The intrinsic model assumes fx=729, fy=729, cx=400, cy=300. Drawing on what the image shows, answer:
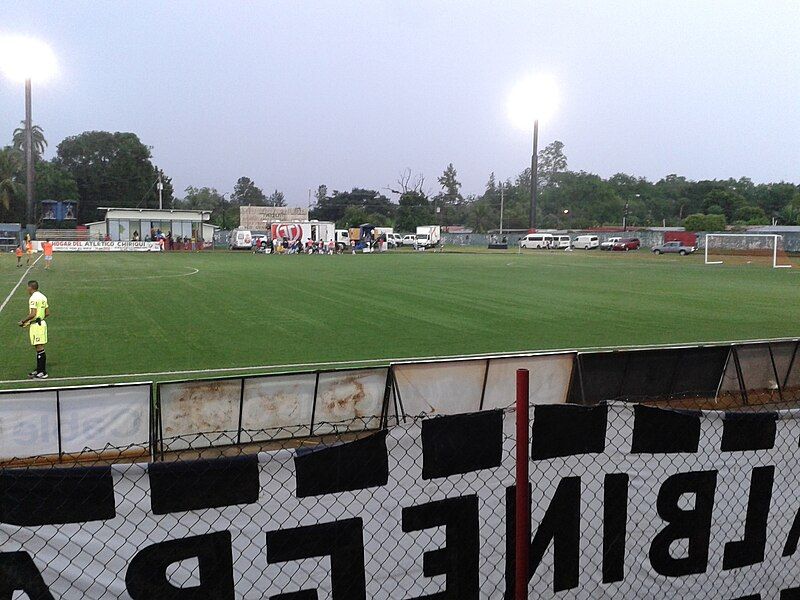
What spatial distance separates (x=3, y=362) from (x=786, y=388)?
15309 millimetres

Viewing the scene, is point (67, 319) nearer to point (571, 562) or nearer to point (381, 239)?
point (571, 562)

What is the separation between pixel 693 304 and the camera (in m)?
26.3

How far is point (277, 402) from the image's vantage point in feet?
31.4

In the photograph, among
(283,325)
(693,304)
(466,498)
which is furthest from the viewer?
(693,304)

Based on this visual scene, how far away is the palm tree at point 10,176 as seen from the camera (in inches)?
3627

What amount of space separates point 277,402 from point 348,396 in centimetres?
95

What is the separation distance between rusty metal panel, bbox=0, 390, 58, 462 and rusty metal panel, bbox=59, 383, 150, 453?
0.45 ft

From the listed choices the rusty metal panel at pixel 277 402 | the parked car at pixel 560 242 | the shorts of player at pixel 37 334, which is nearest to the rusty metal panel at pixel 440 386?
the rusty metal panel at pixel 277 402

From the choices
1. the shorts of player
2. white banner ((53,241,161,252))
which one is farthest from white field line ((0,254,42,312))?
white banner ((53,241,161,252))

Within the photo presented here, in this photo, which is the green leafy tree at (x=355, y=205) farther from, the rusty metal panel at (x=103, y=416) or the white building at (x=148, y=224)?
the rusty metal panel at (x=103, y=416)

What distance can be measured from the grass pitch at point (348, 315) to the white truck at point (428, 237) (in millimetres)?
46319

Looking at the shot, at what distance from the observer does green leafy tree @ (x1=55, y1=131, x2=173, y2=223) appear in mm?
112938

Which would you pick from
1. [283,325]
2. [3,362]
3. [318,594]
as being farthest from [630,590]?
[283,325]

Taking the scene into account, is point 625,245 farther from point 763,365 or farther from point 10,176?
point 10,176
